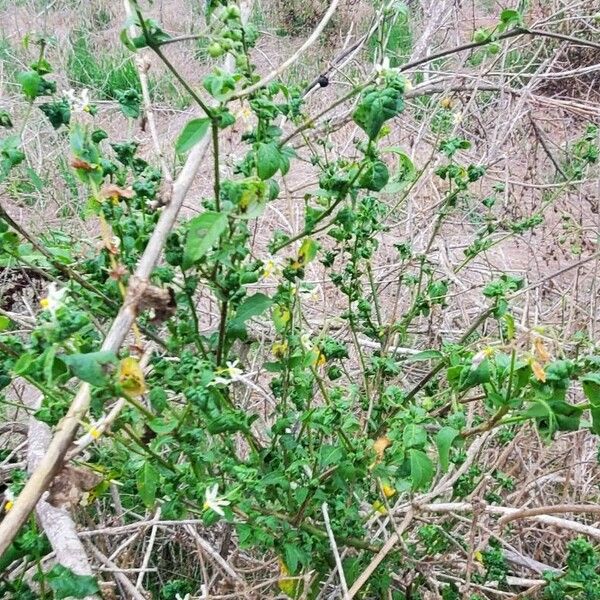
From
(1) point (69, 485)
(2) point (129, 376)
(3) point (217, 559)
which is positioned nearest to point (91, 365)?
(2) point (129, 376)

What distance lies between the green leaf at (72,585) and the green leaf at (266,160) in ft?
1.70

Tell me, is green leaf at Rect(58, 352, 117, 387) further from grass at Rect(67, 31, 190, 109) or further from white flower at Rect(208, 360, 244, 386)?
grass at Rect(67, 31, 190, 109)

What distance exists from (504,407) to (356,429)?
0.29 metres

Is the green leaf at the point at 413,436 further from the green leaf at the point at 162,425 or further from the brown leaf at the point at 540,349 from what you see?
the green leaf at the point at 162,425

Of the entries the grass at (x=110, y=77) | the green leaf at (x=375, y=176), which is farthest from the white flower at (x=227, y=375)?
the grass at (x=110, y=77)

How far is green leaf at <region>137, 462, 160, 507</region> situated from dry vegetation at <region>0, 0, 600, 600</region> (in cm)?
17

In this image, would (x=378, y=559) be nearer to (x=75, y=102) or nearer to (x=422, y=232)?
(x=75, y=102)

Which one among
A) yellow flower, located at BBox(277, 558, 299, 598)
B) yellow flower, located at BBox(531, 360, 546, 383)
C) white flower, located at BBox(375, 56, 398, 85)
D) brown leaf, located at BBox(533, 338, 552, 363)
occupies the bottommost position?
yellow flower, located at BBox(277, 558, 299, 598)

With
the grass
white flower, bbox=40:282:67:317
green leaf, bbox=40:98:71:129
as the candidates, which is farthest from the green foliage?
the grass

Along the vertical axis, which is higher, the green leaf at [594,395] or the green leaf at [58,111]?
the green leaf at [58,111]

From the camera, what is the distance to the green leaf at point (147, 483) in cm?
93

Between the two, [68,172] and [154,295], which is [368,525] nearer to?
[154,295]

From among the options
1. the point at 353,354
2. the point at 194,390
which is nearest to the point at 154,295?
the point at 194,390

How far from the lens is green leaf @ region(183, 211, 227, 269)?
77cm
